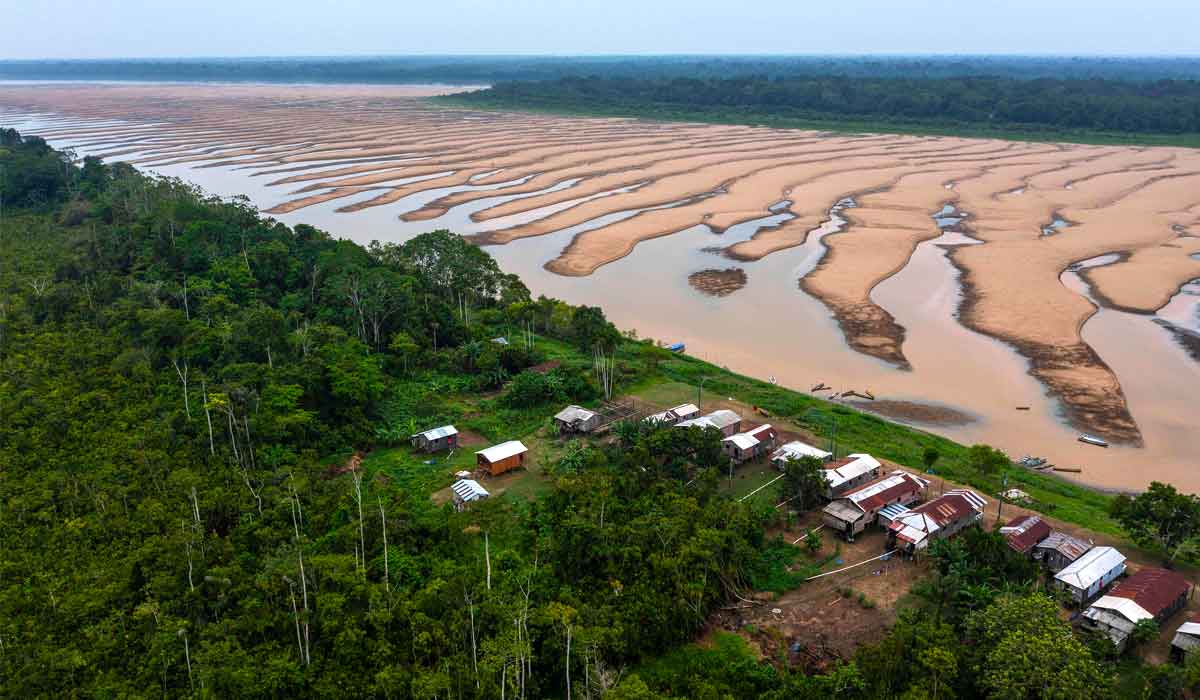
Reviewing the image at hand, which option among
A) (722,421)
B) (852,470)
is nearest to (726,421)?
(722,421)

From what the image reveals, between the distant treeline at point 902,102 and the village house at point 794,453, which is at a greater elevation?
the distant treeline at point 902,102

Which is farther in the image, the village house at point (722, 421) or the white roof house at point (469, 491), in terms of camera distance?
the village house at point (722, 421)

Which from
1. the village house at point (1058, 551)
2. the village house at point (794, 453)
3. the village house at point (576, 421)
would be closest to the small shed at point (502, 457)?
the village house at point (576, 421)

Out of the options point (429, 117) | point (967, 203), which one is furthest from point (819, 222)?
point (429, 117)

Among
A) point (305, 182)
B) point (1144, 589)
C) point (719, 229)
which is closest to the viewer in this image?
point (1144, 589)

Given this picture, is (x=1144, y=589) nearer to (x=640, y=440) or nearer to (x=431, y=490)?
(x=640, y=440)

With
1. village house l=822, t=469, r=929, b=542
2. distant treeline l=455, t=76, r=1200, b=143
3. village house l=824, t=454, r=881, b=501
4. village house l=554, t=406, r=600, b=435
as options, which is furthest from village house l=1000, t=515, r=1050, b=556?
distant treeline l=455, t=76, r=1200, b=143

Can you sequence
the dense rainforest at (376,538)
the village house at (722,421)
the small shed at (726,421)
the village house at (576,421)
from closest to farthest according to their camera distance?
the dense rainforest at (376,538) → the village house at (722,421) → the small shed at (726,421) → the village house at (576,421)

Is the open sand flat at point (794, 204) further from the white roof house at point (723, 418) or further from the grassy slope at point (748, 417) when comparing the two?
the white roof house at point (723, 418)
